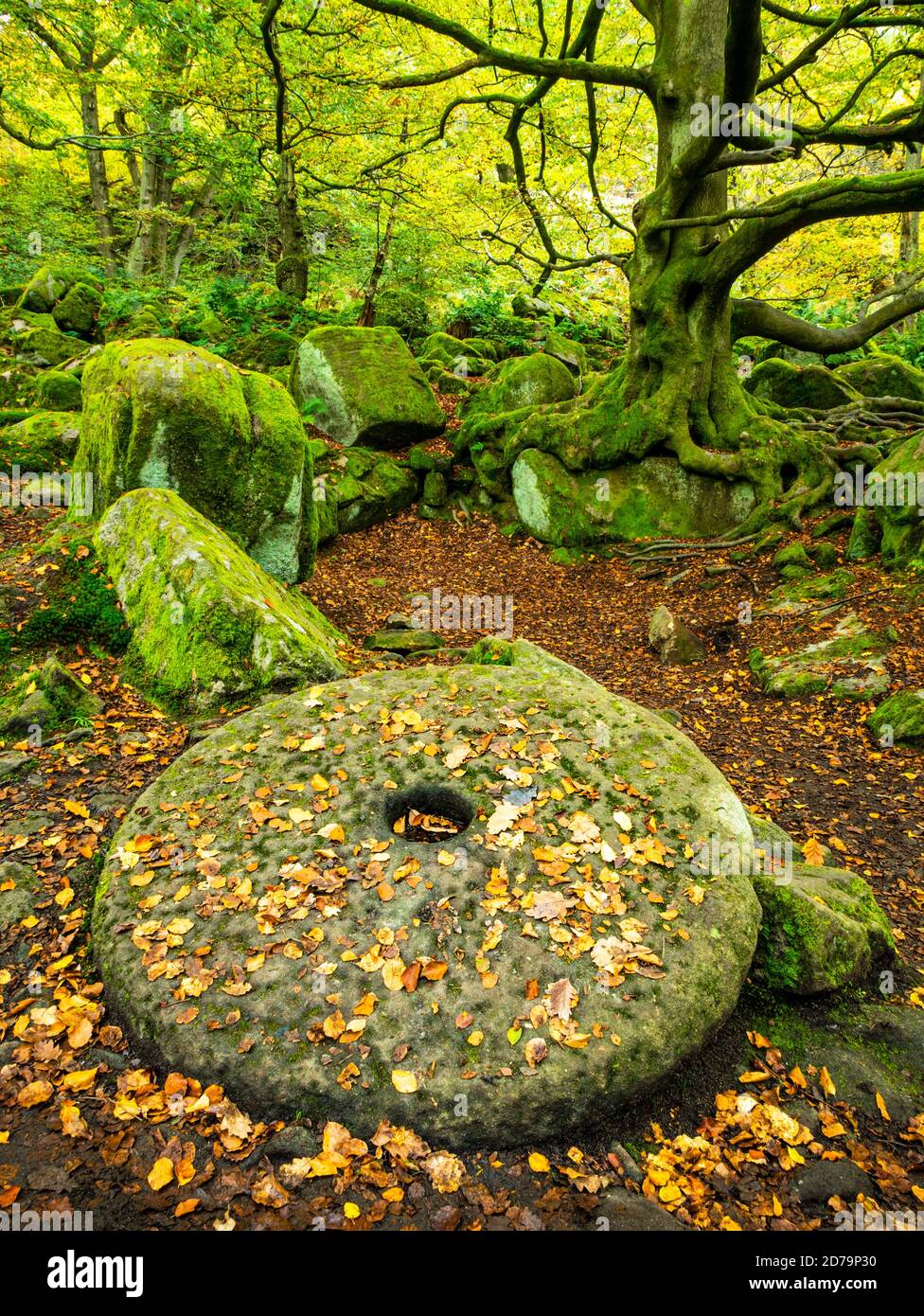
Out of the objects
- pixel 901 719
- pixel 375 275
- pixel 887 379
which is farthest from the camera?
pixel 375 275

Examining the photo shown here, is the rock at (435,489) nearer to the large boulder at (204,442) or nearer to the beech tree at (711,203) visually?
the beech tree at (711,203)

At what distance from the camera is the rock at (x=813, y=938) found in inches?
132

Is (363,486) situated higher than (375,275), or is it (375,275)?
(375,275)

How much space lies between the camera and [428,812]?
387 cm

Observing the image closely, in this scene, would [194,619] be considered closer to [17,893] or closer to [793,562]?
[17,893]

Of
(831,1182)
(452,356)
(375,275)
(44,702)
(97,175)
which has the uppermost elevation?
(97,175)

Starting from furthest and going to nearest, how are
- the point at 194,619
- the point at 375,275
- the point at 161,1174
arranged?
the point at 375,275
the point at 194,619
the point at 161,1174

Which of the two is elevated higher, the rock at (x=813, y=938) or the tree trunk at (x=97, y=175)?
the tree trunk at (x=97, y=175)

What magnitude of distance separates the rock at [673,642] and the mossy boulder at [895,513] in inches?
99.6

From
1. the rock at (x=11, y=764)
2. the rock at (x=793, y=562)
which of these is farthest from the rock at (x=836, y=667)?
the rock at (x=11, y=764)

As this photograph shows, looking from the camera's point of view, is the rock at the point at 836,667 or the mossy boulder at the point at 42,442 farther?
the mossy boulder at the point at 42,442

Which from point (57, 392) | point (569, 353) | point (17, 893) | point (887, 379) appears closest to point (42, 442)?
point (57, 392)

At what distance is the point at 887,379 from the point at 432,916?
16.4 metres

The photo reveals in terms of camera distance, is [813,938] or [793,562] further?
[793,562]
